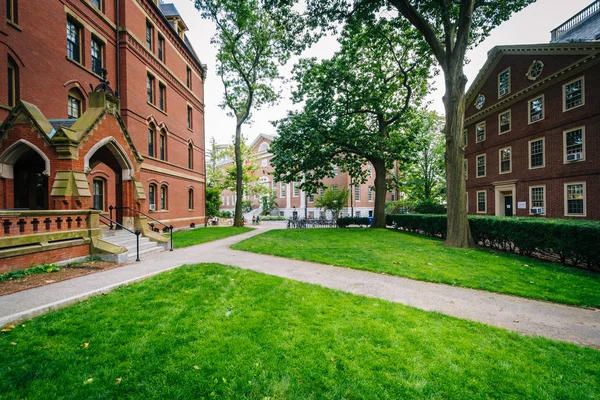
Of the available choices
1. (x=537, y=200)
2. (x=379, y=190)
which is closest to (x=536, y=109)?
(x=537, y=200)

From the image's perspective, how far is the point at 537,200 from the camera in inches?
714

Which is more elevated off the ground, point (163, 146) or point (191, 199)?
point (163, 146)

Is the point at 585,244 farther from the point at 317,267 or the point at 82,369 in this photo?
the point at 82,369

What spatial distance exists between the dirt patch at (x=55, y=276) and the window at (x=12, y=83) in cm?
752

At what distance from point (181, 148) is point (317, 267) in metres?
17.6

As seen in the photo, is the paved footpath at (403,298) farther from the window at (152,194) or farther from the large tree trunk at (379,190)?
the large tree trunk at (379,190)

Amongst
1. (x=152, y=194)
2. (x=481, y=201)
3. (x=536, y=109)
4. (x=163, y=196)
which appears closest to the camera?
(x=152, y=194)

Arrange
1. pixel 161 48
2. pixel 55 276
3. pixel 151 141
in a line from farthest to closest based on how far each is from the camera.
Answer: pixel 161 48 < pixel 151 141 < pixel 55 276

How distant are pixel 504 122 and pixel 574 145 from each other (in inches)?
233

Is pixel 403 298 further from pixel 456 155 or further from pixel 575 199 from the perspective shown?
pixel 575 199

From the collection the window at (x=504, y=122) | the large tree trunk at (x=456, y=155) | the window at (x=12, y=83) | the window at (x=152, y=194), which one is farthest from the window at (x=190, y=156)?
the window at (x=504, y=122)

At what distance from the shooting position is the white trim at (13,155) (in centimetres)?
795

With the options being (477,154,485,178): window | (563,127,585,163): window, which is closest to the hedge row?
(563,127,585,163): window

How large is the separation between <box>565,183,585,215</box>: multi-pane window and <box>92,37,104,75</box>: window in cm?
2907
